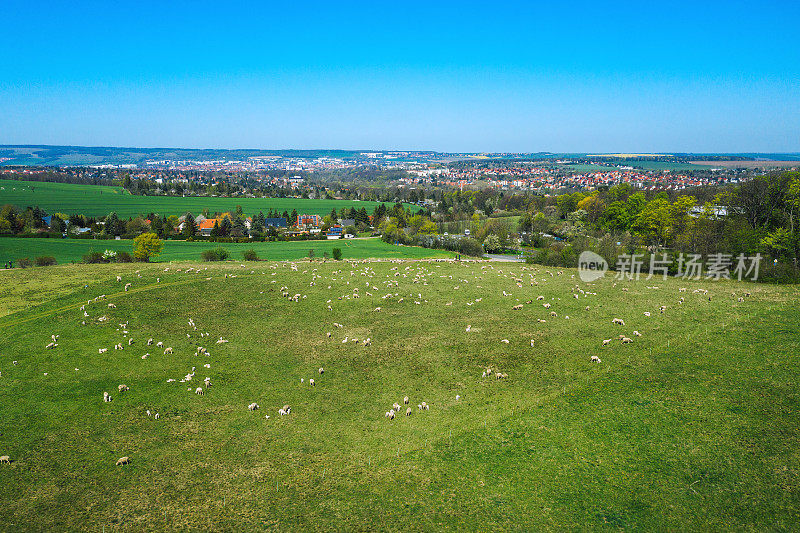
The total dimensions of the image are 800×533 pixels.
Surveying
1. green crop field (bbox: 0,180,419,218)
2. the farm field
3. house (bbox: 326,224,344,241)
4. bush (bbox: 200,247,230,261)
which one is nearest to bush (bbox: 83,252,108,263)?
bush (bbox: 200,247,230,261)

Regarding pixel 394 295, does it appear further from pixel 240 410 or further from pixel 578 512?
pixel 578 512

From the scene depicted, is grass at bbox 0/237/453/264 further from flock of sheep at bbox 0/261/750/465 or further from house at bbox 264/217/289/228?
house at bbox 264/217/289/228

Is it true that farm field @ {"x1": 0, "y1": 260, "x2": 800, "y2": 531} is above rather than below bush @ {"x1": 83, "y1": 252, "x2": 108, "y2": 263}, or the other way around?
below

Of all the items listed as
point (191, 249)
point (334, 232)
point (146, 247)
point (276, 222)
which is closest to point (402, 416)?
point (146, 247)

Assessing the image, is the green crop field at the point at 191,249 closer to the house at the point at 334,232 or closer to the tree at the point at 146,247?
the tree at the point at 146,247

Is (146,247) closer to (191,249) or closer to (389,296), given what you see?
(191,249)

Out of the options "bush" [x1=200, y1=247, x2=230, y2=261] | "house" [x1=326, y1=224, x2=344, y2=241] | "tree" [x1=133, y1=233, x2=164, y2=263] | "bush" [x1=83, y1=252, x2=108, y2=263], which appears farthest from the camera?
"house" [x1=326, y1=224, x2=344, y2=241]
